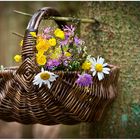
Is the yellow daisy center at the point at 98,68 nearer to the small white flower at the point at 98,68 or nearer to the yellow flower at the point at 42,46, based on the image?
the small white flower at the point at 98,68

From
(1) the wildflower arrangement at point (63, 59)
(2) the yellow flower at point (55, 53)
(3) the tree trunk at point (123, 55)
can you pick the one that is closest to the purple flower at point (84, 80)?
(1) the wildflower arrangement at point (63, 59)

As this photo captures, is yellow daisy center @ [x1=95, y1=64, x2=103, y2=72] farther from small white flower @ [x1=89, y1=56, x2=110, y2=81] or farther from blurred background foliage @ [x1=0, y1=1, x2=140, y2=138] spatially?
blurred background foliage @ [x1=0, y1=1, x2=140, y2=138]

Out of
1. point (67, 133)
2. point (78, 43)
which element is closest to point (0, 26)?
point (67, 133)

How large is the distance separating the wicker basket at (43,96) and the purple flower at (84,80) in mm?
19

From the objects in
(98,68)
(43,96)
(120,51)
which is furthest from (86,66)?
(120,51)

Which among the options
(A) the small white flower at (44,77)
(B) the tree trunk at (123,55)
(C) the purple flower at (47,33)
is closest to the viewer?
(A) the small white flower at (44,77)

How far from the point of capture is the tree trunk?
5.64ft

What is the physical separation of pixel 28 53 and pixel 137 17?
474mm

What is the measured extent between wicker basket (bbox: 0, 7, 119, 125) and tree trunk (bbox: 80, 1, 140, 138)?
10.7 inches

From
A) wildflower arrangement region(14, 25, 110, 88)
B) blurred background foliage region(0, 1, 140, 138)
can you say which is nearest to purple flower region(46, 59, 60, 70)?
wildflower arrangement region(14, 25, 110, 88)

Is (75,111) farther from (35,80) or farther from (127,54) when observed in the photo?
(127,54)

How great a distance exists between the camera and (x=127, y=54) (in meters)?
1.73

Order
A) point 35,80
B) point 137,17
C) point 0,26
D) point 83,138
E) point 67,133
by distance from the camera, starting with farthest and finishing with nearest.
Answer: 1. point 0,26
2. point 67,133
3. point 83,138
4. point 137,17
5. point 35,80

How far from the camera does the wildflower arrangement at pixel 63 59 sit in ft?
4.49
